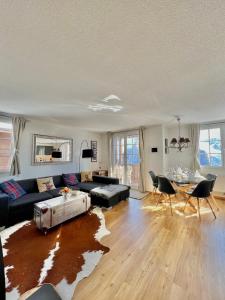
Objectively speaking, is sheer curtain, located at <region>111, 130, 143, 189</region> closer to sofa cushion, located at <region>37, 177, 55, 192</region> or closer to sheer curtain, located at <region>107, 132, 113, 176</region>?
sheer curtain, located at <region>107, 132, 113, 176</region>

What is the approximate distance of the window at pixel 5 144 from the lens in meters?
3.65

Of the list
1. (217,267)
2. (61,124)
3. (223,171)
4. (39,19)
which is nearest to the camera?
(39,19)

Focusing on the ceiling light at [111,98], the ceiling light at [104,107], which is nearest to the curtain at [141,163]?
the ceiling light at [104,107]

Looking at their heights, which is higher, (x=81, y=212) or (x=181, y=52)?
(x=181, y=52)

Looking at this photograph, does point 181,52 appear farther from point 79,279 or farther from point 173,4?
point 79,279

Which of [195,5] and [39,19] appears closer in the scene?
[195,5]

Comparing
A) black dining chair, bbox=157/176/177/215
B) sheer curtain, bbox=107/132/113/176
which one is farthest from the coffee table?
sheer curtain, bbox=107/132/113/176

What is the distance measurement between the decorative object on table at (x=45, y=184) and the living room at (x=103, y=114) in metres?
0.03

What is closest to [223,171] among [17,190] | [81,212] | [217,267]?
[217,267]

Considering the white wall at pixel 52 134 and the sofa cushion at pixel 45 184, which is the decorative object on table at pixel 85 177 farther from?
the sofa cushion at pixel 45 184

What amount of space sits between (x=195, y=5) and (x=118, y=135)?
16.9 feet

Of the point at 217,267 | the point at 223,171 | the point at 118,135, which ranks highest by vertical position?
the point at 118,135

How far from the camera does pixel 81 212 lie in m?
3.30

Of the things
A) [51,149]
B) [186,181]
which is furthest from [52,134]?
[186,181]
